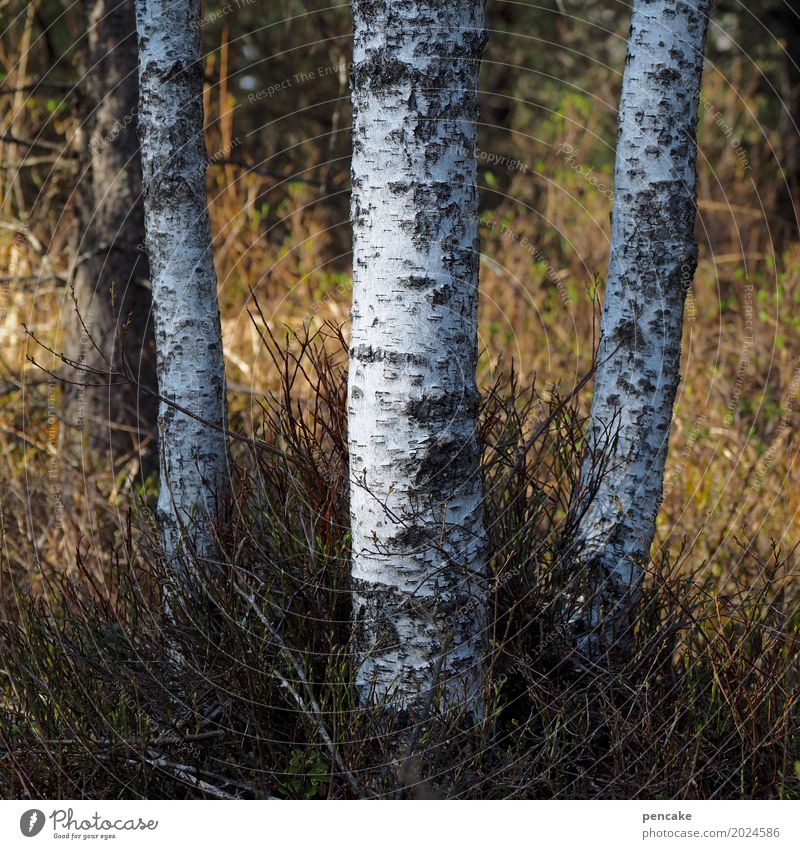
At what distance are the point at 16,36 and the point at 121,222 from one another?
2.93 metres

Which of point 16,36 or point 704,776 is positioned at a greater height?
point 16,36

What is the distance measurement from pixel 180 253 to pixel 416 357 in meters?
1.12

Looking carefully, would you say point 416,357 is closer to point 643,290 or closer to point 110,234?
point 643,290

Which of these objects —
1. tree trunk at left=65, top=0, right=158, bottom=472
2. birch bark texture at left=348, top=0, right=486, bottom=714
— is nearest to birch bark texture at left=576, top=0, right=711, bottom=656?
birch bark texture at left=348, top=0, right=486, bottom=714

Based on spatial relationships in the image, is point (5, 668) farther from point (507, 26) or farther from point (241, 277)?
point (507, 26)

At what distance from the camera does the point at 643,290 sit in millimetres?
2742

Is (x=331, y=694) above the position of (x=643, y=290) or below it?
below

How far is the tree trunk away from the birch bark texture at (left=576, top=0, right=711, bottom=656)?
2.57 metres

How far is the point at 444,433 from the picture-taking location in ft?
7.30

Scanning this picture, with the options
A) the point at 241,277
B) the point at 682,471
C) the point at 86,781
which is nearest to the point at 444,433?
the point at 86,781

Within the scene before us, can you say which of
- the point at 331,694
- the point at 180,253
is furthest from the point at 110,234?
the point at 331,694
